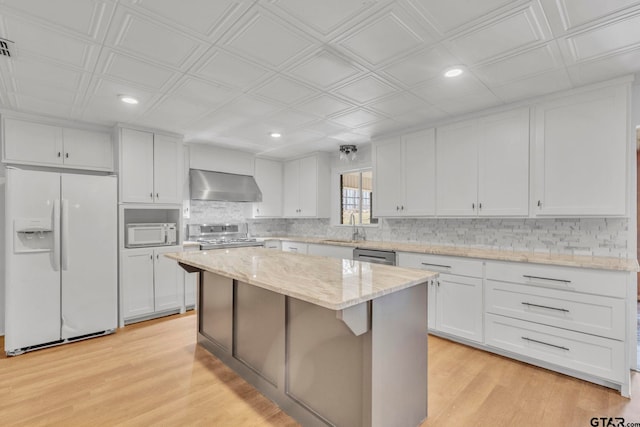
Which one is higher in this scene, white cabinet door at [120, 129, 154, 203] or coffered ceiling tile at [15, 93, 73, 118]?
coffered ceiling tile at [15, 93, 73, 118]

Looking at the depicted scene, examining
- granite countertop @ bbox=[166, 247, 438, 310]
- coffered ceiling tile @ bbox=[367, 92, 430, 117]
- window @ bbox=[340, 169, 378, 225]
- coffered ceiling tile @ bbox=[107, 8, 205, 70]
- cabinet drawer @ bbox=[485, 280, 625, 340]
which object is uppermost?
coffered ceiling tile @ bbox=[107, 8, 205, 70]

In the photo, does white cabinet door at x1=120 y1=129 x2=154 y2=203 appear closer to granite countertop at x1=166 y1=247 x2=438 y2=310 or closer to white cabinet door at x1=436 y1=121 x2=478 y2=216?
granite countertop at x1=166 y1=247 x2=438 y2=310

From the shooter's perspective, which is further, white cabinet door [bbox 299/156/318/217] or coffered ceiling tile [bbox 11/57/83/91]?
white cabinet door [bbox 299/156/318/217]

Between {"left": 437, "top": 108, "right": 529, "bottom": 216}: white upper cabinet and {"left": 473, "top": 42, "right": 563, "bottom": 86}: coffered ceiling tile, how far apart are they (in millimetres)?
645

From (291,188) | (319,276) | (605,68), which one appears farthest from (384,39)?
(291,188)

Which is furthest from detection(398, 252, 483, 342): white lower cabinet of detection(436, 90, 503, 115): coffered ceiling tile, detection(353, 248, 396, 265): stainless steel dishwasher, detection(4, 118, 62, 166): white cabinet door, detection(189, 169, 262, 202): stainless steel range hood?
detection(4, 118, 62, 166): white cabinet door

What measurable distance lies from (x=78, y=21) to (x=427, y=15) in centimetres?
198

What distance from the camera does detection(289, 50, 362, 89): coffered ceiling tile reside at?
6.96 feet

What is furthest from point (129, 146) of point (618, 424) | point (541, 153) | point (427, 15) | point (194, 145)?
point (618, 424)

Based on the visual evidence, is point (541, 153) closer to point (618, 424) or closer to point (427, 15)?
point (427, 15)

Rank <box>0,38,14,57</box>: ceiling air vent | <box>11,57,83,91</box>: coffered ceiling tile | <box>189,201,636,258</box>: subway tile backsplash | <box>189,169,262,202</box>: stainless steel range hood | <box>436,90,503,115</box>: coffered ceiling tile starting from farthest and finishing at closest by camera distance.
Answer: <box>189,169,262,202</box>: stainless steel range hood
<box>436,90,503,115</box>: coffered ceiling tile
<box>189,201,636,258</box>: subway tile backsplash
<box>11,57,83,91</box>: coffered ceiling tile
<box>0,38,14,57</box>: ceiling air vent

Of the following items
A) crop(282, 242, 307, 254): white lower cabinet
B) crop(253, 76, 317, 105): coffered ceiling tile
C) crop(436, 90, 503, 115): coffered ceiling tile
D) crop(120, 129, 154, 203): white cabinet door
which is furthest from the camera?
crop(282, 242, 307, 254): white lower cabinet

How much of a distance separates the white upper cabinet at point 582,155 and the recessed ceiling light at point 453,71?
3.42 feet

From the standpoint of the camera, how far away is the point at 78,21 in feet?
5.64
